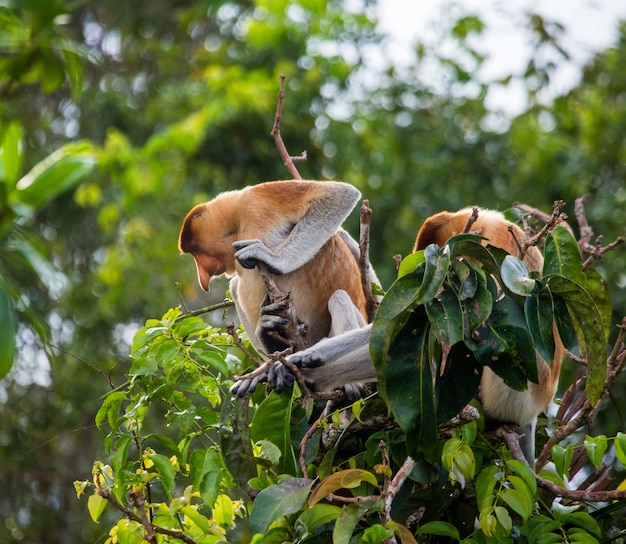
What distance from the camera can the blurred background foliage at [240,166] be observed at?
6.46 metres

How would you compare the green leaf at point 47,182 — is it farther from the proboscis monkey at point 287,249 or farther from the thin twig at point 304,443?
the proboscis monkey at point 287,249

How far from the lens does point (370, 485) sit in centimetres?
196

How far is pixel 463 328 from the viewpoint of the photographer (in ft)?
5.36

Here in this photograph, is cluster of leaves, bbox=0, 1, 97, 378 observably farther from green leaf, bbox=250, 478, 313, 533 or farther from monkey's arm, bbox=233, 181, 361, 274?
monkey's arm, bbox=233, 181, 361, 274

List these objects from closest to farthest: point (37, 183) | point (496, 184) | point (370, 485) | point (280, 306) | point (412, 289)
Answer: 1. point (37, 183)
2. point (412, 289)
3. point (370, 485)
4. point (280, 306)
5. point (496, 184)

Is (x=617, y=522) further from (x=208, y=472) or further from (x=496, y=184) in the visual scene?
(x=496, y=184)

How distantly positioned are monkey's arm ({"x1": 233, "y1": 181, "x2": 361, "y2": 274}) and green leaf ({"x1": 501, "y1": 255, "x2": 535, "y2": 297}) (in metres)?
0.99

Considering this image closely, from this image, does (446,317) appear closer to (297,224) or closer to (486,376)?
(486,376)

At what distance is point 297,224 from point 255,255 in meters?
0.22

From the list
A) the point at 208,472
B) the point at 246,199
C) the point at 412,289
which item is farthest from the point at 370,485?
the point at 246,199

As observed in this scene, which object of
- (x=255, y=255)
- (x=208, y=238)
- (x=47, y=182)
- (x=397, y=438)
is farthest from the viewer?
(x=208, y=238)

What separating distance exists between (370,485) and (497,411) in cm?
56

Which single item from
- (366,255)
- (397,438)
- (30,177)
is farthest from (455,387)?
(30,177)

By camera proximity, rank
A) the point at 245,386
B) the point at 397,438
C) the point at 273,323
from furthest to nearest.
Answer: the point at 273,323
the point at 245,386
the point at 397,438
